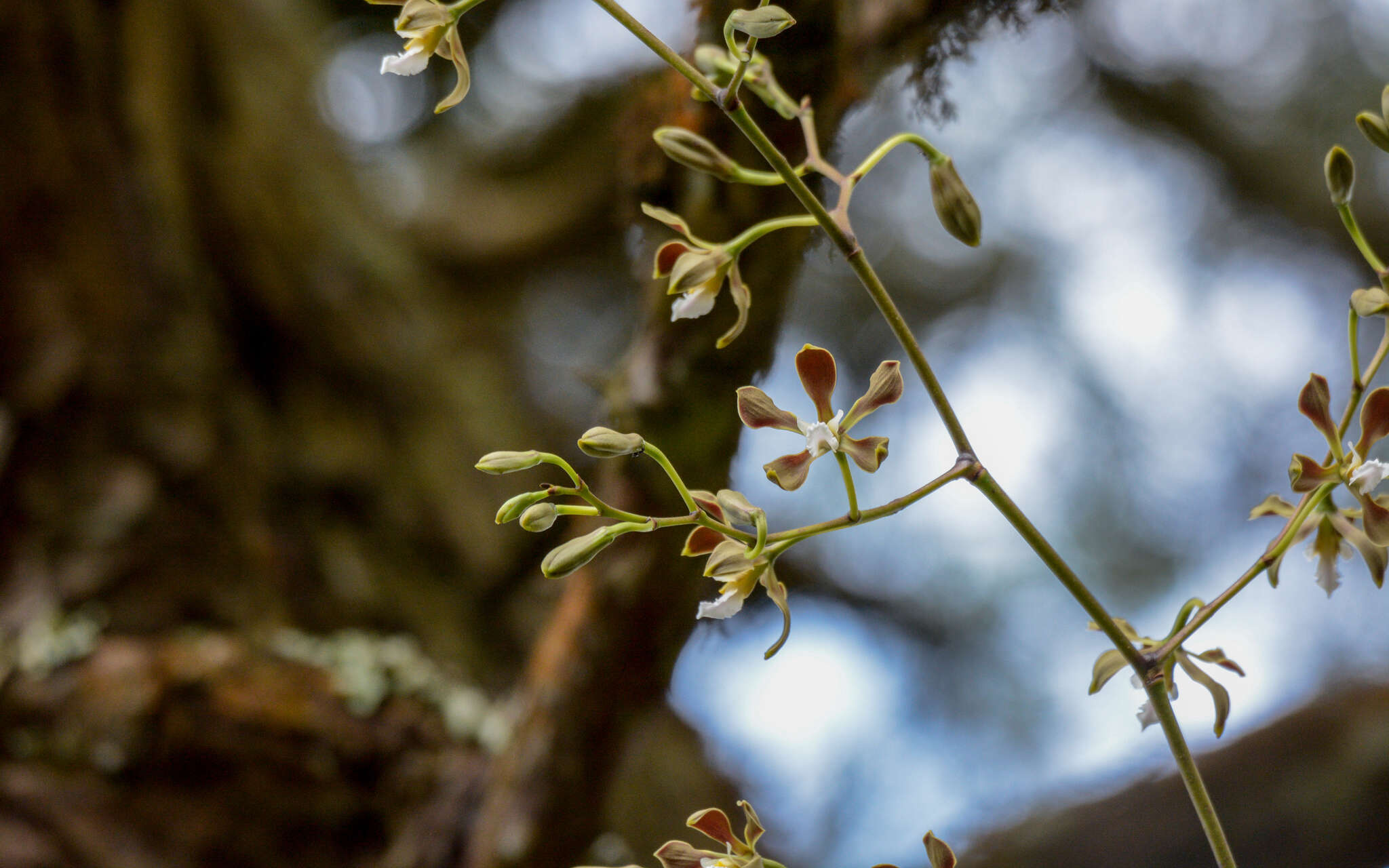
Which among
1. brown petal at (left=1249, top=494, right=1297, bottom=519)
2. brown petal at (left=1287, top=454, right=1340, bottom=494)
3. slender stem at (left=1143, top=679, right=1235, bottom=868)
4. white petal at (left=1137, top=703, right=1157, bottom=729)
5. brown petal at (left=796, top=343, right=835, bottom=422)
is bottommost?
slender stem at (left=1143, top=679, right=1235, bottom=868)

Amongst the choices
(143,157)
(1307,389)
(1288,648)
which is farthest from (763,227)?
(143,157)

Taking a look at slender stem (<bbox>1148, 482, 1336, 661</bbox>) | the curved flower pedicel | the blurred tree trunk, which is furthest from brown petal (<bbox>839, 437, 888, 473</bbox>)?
the blurred tree trunk

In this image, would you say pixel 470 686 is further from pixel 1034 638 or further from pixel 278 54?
pixel 278 54

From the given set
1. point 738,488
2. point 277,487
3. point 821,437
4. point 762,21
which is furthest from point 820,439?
point 277,487

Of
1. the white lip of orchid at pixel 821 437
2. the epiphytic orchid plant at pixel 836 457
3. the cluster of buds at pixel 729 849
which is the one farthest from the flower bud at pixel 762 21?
the cluster of buds at pixel 729 849

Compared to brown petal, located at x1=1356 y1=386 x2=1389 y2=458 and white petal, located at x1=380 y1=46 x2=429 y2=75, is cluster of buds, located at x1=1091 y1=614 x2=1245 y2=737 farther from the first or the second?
white petal, located at x1=380 y1=46 x2=429 y2=75

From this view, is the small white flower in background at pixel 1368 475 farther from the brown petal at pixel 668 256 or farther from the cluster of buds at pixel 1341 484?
the brown petal at pixel 668 256
